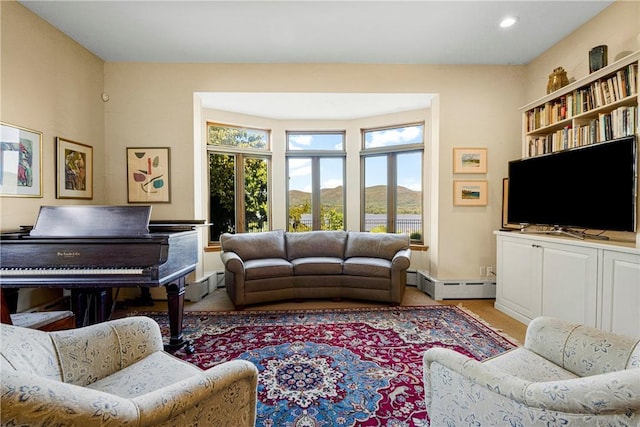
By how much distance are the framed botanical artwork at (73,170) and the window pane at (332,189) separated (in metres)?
3.31

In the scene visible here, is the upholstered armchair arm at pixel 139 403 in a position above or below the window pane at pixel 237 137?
below

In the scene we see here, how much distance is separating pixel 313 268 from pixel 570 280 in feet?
8.61

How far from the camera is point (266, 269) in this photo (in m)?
3.67

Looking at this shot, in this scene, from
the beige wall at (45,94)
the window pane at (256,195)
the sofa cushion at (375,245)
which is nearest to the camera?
the beige wall at (45,94)

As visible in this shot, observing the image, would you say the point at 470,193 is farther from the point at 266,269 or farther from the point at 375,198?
the point at 266,269

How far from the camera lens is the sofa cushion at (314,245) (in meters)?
4.36

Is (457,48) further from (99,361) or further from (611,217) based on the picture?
(99,361)

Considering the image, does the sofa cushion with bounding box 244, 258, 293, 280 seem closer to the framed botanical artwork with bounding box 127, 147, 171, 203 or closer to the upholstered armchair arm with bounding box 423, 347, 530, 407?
the framed botanical artwork with bounding box 127, 147, 171, 203

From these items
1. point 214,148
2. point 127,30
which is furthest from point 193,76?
point 214,148

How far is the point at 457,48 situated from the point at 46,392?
4.33 metres

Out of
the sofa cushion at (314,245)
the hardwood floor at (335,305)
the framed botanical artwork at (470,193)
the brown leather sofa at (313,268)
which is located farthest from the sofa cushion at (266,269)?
the framed botanical artwork at (470,193)

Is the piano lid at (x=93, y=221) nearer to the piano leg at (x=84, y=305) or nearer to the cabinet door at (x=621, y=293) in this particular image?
the piano leg at (x=84, y=305)

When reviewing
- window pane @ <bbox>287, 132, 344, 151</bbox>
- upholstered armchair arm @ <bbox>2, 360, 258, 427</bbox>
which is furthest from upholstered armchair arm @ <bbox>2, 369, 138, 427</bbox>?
window pane @ <bbox>287, 132, 344, 151</bbox>

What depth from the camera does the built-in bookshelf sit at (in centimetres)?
236
